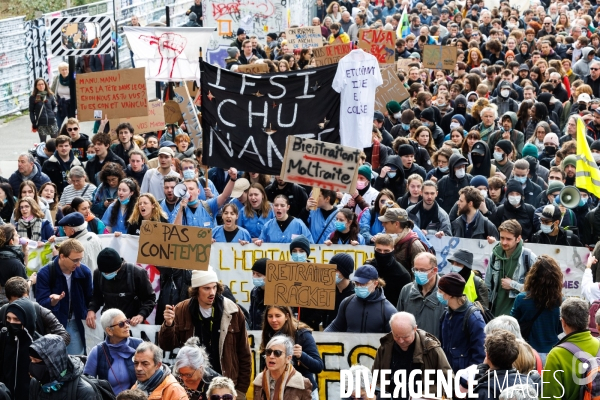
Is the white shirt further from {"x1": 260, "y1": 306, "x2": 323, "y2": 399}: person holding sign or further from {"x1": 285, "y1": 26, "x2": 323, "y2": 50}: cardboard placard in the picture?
{"x1": 285, "y1": 26, "x2": 323, "y2": 50}: cardboard placard

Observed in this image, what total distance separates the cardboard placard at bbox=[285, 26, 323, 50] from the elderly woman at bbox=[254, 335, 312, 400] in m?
14.5

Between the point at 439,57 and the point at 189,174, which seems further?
the point at 439,57

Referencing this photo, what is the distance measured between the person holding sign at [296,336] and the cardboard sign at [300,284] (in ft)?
1.06

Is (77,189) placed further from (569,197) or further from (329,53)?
(329,53)

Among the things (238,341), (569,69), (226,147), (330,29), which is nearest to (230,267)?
(226,147)

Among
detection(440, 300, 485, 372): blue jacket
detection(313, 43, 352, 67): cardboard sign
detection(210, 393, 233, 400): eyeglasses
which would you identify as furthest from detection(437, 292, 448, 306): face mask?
detection(313, 43, 352, 67): cardboard sign

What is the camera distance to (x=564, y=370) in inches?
266

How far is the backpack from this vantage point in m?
6.50

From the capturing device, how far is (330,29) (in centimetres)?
2422

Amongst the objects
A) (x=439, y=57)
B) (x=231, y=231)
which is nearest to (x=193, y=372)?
(x=231, y=231)

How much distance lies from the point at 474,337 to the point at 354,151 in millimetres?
3136

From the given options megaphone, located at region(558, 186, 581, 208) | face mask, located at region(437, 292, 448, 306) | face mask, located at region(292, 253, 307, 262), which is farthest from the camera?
megaphone, located at region(558, 186, 581, 208)

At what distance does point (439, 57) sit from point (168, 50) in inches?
216

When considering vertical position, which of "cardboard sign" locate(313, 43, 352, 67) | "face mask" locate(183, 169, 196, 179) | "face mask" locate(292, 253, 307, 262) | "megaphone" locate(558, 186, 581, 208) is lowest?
"face mask" locate(292, 253, 307, 262)
